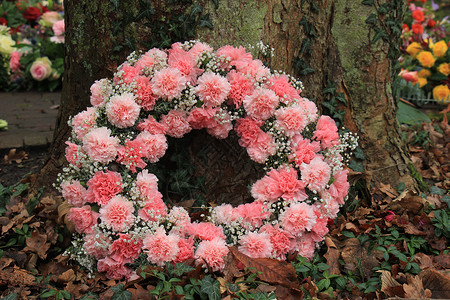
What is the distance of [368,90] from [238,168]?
3.75 feet

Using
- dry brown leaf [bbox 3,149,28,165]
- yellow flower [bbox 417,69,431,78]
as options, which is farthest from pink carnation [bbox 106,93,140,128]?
yellow flower [bbox 417,69,431,78]

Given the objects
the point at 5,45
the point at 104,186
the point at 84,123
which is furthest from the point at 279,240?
the point at 5,45

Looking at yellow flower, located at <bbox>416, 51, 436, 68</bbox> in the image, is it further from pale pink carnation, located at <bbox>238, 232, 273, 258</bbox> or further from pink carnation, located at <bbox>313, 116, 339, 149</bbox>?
pale pink carnation, located at <bbox>238, 232, 273, 258</bbox>

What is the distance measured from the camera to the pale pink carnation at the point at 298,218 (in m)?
2.65

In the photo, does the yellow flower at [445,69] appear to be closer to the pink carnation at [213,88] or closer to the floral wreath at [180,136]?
the floral wreath at [180,136]

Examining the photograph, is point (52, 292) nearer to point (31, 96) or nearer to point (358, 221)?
point (358, 221)

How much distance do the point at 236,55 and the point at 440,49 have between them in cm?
376

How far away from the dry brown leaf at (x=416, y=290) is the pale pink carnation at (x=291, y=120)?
1020mm

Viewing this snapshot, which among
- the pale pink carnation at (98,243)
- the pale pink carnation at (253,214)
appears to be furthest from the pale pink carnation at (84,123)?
the pale pink carnation at (253,214)

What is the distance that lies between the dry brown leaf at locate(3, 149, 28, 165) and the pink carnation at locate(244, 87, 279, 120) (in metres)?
2.45

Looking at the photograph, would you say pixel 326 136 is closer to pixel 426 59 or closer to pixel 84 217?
pixel 84 217

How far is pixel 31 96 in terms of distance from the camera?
6.24m

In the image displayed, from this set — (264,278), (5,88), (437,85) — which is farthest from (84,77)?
(437,85)

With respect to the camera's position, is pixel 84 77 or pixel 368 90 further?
pixel 368 90
